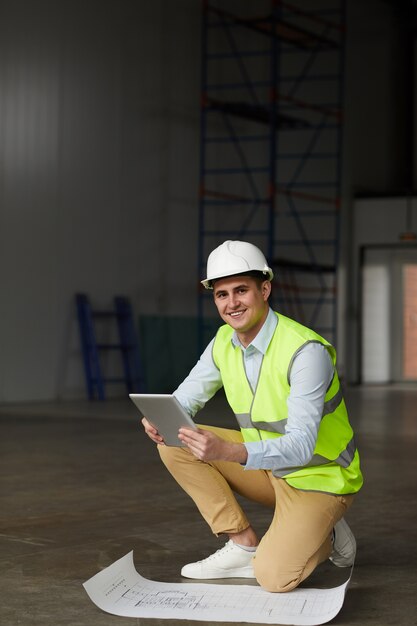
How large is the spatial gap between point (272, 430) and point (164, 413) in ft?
2.01

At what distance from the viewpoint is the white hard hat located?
4820mm

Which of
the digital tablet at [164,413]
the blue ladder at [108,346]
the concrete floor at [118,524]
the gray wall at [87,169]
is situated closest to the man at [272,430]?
the digital tablet at [164,413]

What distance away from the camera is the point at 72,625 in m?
4.53

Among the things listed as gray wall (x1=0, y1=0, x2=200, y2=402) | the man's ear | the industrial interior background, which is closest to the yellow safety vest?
the man's ear

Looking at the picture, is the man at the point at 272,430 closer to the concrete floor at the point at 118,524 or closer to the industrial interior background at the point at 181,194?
the concrete floor at the point at 118,524

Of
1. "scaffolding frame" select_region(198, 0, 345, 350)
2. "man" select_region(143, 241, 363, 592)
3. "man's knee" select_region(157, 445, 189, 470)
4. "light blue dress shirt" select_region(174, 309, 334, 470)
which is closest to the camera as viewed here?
"light blue dress shirt" select_region(174, 309, 334, 470)

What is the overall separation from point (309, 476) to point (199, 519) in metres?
2.10

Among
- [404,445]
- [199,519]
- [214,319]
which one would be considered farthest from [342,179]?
[199,519]

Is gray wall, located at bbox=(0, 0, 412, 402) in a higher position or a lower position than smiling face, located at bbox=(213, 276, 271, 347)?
higher

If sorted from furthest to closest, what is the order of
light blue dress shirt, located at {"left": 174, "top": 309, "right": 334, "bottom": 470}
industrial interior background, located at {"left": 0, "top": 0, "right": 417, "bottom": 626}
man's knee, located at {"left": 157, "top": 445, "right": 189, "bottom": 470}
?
industrial interior background, located at {"left": 0, "top": 0, "right": 417, "bottom": 626} < man's knee, located at {"left": 157, "top": 445, "right": 189, "bottom": 470} < light blue dress shirt, located at {"left": 174, "top": 309, "right": 334, "bottom": 470}

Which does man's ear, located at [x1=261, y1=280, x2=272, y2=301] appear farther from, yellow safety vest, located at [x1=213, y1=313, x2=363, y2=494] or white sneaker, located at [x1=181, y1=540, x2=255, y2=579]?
white sneaker, located at [x1=181, y1=540, x2=255, y2=579]

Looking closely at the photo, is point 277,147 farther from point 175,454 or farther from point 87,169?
point 175,454

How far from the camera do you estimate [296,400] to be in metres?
4.70

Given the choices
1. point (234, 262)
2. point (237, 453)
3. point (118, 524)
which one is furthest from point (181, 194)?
point (237, 453)
